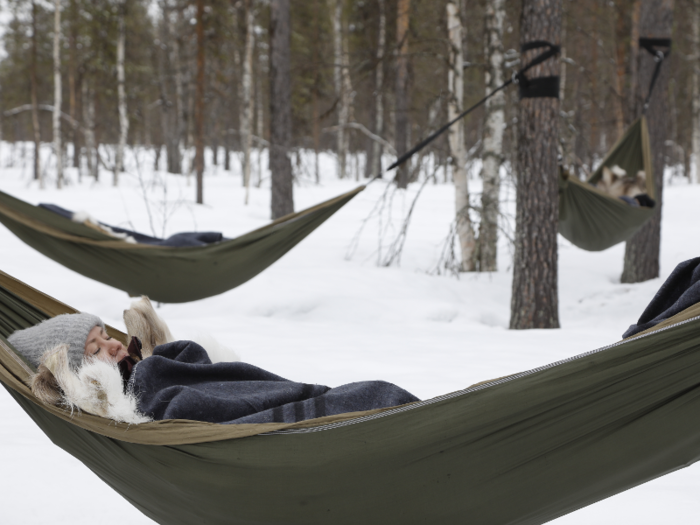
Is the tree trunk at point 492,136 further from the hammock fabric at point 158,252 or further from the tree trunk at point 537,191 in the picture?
the hammock fabric at point 158,252

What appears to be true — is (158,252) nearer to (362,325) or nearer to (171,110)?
(362,325)

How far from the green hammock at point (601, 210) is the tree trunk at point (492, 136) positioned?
102cm

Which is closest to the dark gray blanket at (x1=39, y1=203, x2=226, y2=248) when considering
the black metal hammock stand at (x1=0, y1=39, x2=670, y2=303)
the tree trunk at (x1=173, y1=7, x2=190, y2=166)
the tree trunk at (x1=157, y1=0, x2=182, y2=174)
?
the black metal hammock stand at (x1=0, y1=39, x2=670, y2=303)

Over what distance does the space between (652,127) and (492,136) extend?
3.78 ft

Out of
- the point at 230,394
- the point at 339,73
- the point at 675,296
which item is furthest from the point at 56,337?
the point at 339,73

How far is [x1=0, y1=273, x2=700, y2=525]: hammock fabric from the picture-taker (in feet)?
3.23

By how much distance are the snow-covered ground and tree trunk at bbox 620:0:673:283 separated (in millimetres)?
257

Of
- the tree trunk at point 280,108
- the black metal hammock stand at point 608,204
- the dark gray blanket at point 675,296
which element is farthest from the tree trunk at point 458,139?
the dark gray blanket at point 675,296

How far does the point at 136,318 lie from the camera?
5.27ft

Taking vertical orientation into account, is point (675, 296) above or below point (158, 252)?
above

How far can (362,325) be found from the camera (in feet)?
11.2

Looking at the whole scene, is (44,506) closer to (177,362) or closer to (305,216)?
(177,362)

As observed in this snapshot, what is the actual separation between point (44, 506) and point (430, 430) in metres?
1.10

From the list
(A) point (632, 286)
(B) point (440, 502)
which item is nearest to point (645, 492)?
(B) point (440, 502)
